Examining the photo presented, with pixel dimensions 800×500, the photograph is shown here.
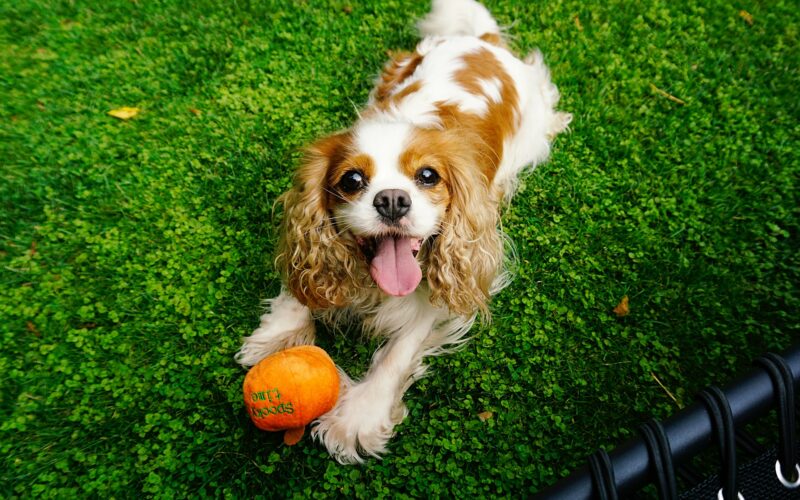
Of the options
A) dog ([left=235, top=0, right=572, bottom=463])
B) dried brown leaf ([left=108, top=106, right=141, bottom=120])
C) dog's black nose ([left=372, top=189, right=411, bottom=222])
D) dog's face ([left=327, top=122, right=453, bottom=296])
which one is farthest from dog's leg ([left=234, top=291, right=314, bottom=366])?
dried brown leaf ([left=108, top=106, right=141, bottom=120])

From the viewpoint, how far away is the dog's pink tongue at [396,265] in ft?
7.08

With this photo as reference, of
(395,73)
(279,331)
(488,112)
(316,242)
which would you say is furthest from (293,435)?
(395,73)

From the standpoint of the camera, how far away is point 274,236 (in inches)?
117

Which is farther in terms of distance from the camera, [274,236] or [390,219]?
[274,236]

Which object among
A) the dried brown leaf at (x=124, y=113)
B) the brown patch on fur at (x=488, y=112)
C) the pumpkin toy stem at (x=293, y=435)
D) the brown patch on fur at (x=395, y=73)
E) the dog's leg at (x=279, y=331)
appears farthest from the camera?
the dried brown leaf at (x=124, y=113)

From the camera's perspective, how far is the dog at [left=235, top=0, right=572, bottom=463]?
211 centimetres

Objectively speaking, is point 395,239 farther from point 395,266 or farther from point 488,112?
point 488,112

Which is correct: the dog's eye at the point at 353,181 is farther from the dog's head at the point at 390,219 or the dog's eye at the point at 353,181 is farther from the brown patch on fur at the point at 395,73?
the brown patch on fur at the point at 395,73

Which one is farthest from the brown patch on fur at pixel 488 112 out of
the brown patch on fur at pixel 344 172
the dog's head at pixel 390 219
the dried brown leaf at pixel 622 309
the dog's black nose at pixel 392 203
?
the dried brown leaf at pixel 622 309

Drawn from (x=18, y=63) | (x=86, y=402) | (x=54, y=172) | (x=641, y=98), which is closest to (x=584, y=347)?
(x=641, y=98)

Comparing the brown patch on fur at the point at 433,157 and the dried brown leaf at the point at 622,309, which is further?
the dried brown leaf at the point at 622,309

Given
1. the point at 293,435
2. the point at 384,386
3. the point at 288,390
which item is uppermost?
the point at 288,390

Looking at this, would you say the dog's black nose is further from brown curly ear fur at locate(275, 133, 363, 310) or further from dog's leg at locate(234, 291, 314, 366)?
dog's leg at locate(234, 291, 314, 366)

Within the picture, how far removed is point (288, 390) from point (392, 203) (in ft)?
2.77
